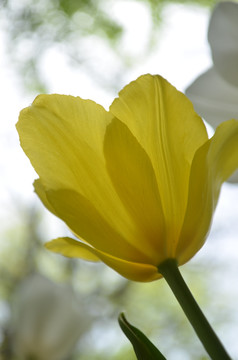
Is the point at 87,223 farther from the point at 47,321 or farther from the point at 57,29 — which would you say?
the point at 57,29

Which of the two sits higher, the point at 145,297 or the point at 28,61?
the point at 28,61

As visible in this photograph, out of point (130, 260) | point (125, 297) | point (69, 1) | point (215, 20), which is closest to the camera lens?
point (130, 260)

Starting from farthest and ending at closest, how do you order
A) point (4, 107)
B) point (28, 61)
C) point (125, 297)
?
point (125, 297)
point (4, 107)
point (28, 61)

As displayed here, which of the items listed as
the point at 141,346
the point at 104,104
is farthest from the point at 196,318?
the point at 104,104

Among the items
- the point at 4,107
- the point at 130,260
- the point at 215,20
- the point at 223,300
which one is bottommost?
the point at 130,260

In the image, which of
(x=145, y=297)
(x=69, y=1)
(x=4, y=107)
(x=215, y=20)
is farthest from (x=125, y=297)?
(x=215, y=20)

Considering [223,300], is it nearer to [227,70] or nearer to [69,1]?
[69,1]

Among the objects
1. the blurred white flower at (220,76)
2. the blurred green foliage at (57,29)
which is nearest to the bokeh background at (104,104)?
the blurred green foliage at (57,29)

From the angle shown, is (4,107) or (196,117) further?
(4,107)
